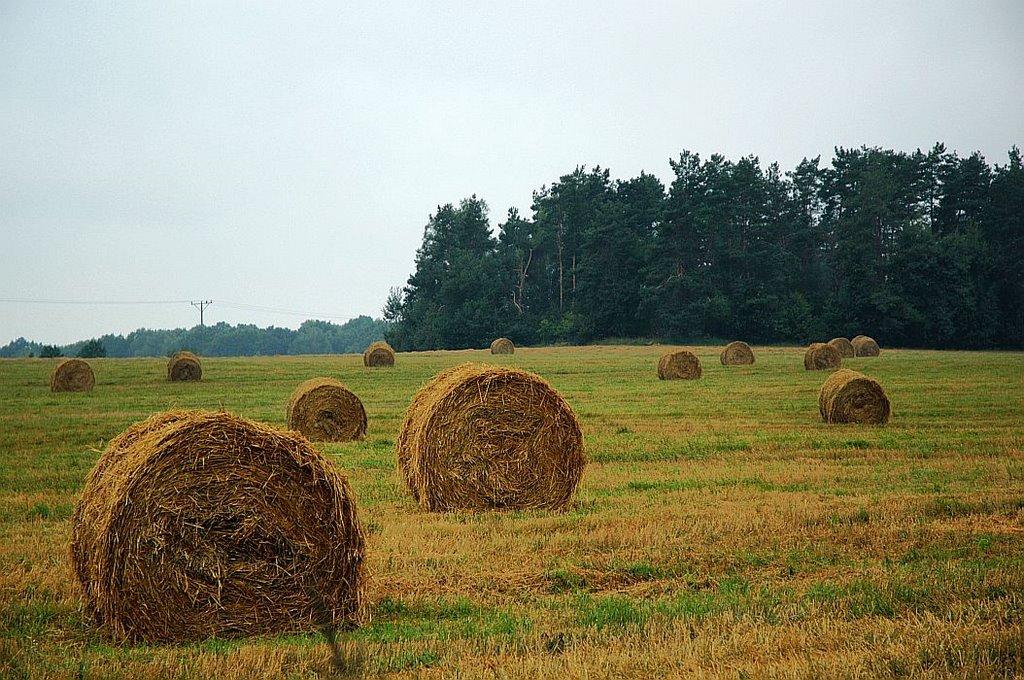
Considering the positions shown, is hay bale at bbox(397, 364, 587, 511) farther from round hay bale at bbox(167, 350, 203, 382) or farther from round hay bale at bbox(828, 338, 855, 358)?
round hay bale at bbox(828, 338, 855, 358)

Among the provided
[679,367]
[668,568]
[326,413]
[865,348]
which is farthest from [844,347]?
[668,568]

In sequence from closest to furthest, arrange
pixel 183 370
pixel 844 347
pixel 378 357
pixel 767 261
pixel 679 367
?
1. pixel 679 367
2. pixel 183 370
3. pixel 378 357
4. pixel 844 347
5. pixel 767 261

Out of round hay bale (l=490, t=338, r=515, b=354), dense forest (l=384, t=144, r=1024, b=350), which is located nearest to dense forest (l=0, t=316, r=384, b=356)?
dense forest (l=384, t=144, r=1024, b=350)

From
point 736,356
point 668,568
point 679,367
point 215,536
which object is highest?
point 736,356

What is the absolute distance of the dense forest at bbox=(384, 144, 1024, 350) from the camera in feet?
232

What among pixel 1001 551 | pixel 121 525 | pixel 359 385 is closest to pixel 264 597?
pixel 121 525

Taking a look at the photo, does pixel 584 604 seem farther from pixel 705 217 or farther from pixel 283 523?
pixel 705 217

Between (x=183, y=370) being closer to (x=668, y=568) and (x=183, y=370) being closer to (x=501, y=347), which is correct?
(x=501, y=347)

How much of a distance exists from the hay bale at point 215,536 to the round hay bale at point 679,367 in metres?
27.4

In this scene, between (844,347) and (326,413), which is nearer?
(326,413)

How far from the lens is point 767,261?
77875mm

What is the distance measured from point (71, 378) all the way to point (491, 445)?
2376 cm

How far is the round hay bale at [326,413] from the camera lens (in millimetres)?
17359

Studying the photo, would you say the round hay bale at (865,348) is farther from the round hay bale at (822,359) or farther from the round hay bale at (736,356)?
the round hay bale at (822,359)
